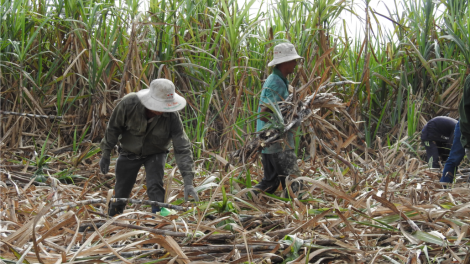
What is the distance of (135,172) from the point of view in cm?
391

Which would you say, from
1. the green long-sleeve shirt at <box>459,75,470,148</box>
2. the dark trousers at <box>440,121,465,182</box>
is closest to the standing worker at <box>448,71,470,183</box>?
the green long-sleeve shirt at <box>459,75,470,148</box>

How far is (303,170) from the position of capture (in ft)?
15.1

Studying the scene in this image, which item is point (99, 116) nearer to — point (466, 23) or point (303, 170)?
point (303, 170)

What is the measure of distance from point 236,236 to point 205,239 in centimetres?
23

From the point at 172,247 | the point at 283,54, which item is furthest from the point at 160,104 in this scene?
the point at 172,247

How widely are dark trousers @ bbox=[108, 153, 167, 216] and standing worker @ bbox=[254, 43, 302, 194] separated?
80cm

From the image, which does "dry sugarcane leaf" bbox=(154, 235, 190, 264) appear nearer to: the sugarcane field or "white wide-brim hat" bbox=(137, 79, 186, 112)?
the sugarcane field

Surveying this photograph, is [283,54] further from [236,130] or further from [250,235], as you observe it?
[250,235]

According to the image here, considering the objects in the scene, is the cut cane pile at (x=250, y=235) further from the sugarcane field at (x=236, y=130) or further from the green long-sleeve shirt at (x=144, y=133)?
the green long-sleeve shirt at (x=144, y=133)

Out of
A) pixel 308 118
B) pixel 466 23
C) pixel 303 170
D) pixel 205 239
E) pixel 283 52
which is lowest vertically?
pixel 303 170

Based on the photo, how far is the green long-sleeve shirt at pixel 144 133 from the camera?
364cm

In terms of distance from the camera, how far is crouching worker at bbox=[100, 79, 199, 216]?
3506mm

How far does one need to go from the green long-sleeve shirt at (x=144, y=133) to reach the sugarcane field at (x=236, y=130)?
0.01 meters

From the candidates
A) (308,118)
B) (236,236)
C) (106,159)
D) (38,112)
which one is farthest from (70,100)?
(236,236)
